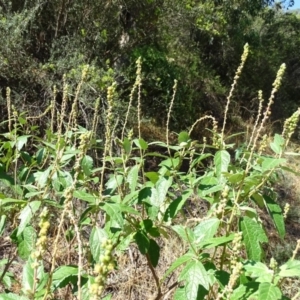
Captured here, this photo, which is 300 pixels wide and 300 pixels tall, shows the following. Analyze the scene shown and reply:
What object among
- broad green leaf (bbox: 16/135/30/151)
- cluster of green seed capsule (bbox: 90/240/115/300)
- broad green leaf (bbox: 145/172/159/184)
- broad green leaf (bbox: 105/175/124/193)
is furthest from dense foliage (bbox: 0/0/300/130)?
cluster of green seed capsule (bbox: 90/240/115/300)

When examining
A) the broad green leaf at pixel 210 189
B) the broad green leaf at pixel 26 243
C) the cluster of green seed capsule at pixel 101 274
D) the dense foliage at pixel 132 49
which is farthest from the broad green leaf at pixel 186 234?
the dense foliage at pixel 132 49

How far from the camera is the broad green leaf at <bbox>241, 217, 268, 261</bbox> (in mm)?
1316

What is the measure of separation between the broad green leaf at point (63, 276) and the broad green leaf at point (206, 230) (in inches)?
14.0

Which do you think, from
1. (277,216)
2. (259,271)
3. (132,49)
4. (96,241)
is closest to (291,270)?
(259,271)

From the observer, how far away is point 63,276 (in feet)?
4.25

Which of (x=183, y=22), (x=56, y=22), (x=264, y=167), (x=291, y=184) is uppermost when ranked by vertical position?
(x=183, y=22)

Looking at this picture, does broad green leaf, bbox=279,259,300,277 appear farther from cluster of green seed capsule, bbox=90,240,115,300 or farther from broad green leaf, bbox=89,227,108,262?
cluster of green seed capsule, bbox=90,240,115,300

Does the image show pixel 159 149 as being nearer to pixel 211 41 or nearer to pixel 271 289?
pixel 211 41

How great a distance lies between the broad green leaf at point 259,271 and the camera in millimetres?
1150

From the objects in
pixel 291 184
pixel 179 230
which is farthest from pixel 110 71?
pixel 179 230

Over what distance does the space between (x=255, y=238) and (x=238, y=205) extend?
104 millimetres

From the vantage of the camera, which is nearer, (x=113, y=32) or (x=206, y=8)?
(x=113, y=32)

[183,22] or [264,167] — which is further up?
[183,22]

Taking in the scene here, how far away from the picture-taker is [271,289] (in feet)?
3.58
